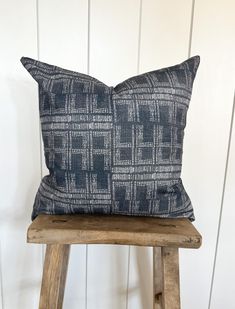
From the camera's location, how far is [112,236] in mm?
565

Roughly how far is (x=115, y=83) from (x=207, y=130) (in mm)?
293

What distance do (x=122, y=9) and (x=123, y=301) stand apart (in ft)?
2.92

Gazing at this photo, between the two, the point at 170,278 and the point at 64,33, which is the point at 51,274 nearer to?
the point at 170,278

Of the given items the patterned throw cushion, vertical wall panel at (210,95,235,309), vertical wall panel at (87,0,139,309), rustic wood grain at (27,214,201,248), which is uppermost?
vertical wall panel at (87,0,139,309)

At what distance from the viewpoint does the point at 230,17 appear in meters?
0.82


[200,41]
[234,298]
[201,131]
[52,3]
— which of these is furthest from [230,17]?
[234,298]

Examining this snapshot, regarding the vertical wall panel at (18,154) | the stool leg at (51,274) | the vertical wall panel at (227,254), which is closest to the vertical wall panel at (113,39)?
the vertical wall panel at (18,154)

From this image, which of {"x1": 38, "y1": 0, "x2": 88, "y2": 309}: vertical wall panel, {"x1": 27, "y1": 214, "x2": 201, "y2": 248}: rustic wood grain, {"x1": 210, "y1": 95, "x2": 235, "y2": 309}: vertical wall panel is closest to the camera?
{"x1": 27, "y1": 214, "x2": 201, "y2": 248}: rustic wood grain

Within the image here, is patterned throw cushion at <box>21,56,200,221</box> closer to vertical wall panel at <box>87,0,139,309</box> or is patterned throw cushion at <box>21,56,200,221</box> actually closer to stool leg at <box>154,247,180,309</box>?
stool leg at <box>154,247,180,309</box>

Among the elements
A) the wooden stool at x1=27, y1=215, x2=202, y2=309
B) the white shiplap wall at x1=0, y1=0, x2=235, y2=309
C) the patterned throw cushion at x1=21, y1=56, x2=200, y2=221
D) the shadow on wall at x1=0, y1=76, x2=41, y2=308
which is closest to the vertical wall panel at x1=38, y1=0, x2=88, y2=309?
the white shiplap wall at x1=0, y1=0, x2=235, y2=309

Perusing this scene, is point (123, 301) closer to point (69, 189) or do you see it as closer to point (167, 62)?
point (69, 189)

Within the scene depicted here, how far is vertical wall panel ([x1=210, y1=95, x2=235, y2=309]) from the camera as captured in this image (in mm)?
917

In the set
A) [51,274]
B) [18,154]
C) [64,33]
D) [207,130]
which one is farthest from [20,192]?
[207,130]

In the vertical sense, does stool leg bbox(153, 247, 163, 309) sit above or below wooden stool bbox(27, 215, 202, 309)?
below
